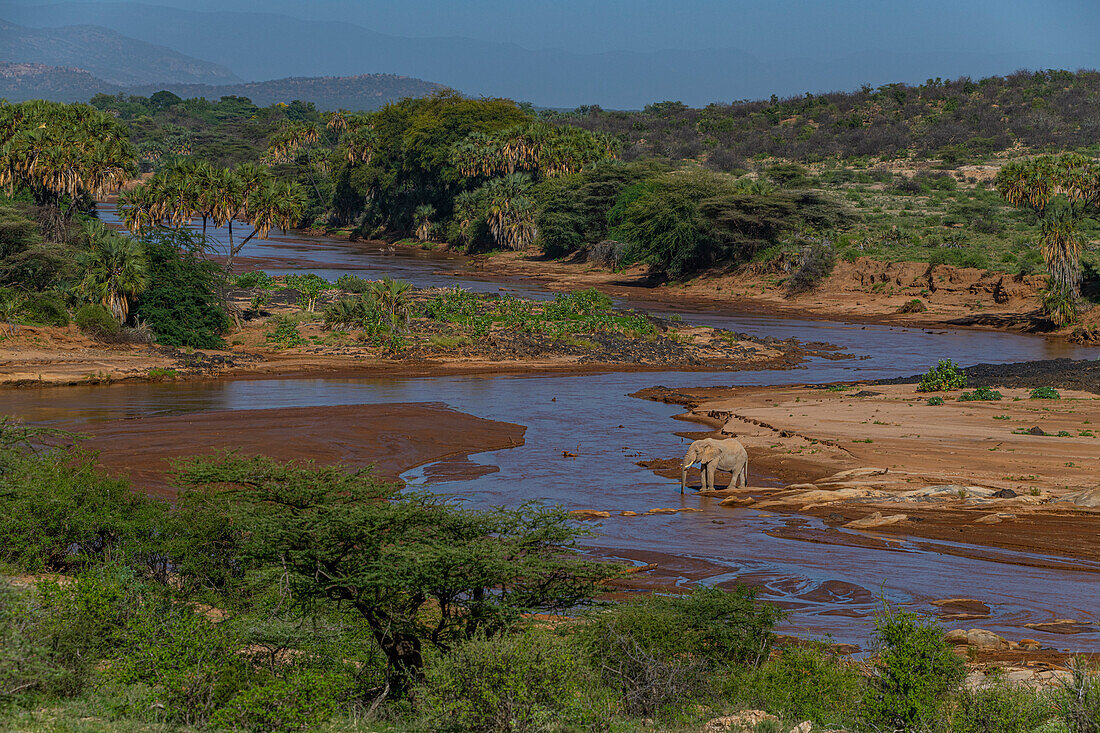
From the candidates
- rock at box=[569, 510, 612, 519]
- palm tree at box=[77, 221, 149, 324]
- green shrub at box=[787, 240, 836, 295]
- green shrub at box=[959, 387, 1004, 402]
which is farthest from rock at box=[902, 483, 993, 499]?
green shrub at box=[787, 240, 836, 295]

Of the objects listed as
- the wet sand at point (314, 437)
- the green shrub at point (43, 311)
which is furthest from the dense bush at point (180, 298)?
the wet sand at point (314, 437)

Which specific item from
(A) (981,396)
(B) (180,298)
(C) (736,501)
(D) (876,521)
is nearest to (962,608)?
(D) (876,521)

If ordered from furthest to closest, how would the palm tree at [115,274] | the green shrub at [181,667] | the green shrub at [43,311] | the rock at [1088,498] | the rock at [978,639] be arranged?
the palm tree at [115,274]
the green shrub at [43,311]
the rock at [1088,498]
the rock at [978,639]
the green shrub at [181,667]

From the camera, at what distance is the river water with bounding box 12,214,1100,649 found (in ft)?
44.5

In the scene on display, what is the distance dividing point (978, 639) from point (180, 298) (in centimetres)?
3118

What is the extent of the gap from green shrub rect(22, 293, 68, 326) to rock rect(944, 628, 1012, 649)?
1239 inches

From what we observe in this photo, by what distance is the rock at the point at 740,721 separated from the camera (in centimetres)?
838

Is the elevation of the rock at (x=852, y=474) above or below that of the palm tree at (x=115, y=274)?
below

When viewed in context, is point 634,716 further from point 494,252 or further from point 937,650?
point 494,252

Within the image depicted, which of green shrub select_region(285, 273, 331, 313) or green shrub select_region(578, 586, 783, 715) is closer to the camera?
green shrub select_region(578, 586, 783, 715)

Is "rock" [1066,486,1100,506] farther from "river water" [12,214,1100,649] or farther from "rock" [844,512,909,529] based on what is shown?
"rock" [844,512,909,529]

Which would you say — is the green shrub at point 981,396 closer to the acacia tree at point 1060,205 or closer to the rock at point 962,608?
the rock at point 962,608

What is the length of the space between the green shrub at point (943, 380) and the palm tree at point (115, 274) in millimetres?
25967

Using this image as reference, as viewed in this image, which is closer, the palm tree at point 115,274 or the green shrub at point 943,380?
the green shrub at point 943,380
